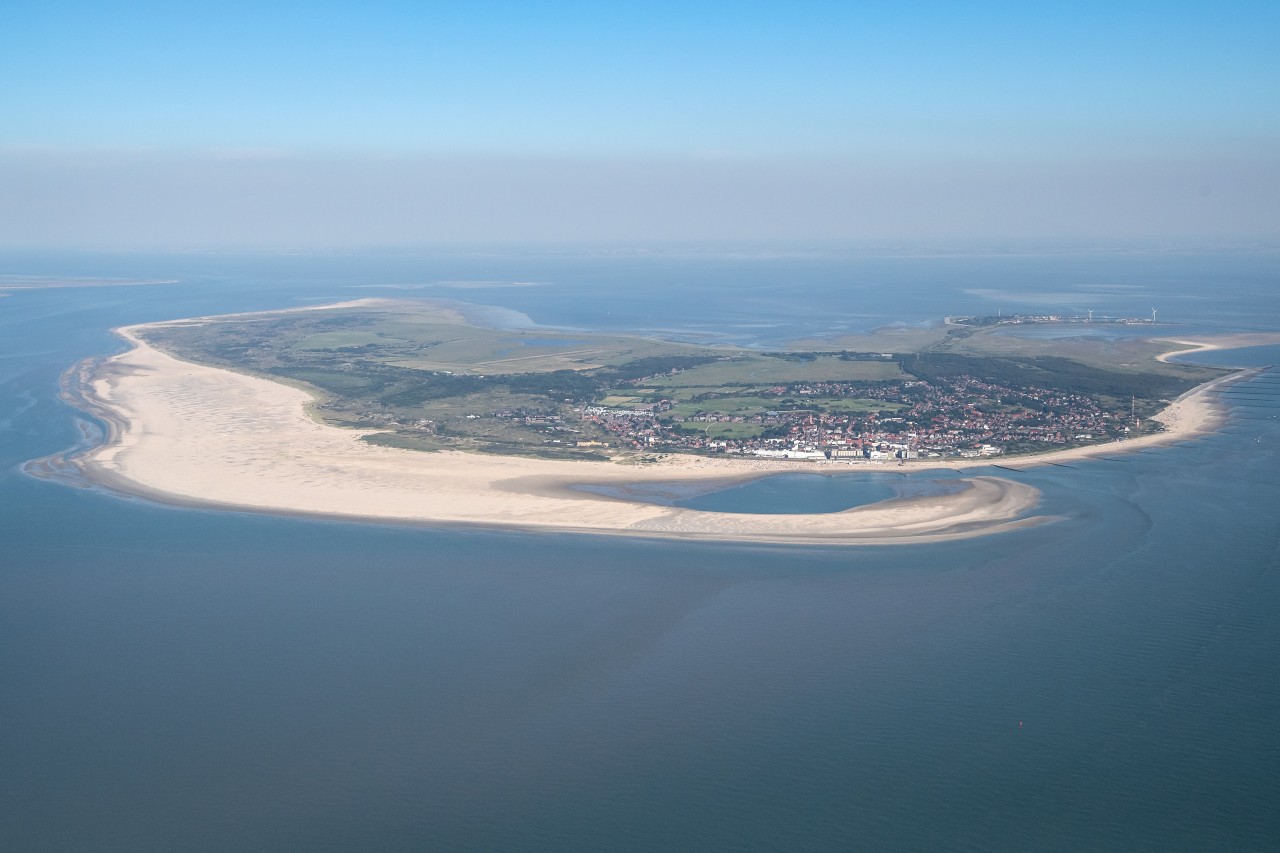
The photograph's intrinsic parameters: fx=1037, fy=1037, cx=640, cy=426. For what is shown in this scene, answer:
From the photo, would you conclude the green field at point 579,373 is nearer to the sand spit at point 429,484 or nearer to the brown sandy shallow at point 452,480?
the brown sandy shallow at point 452,480

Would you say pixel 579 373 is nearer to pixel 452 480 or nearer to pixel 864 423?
pixel 864 423

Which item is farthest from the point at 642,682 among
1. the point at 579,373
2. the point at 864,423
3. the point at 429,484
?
the point at 579,373

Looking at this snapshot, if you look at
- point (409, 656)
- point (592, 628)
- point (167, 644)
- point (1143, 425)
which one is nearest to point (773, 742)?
point (592, 628)

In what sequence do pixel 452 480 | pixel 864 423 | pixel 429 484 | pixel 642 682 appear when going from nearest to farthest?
pixel 642 682
pixel 429 484
pixel 452 480
pixel 864 423

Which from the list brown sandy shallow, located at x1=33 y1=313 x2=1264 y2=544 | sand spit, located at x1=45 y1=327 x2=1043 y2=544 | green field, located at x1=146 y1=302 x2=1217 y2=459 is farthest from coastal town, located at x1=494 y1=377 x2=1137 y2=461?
sand spit, located at x1=45 y1=327 x2=1043 y2=544

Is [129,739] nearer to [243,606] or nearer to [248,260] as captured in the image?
[243,606]

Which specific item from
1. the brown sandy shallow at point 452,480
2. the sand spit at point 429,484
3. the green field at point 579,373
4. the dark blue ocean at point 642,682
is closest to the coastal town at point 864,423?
the green field at point 579,373
